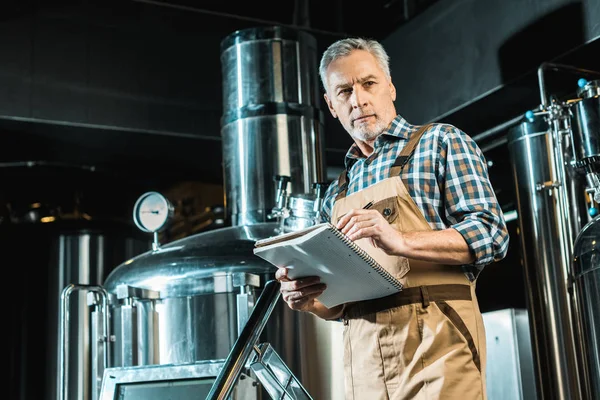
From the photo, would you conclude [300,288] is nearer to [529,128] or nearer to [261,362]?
[261,362]

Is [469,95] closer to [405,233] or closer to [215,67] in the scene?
[215,67]

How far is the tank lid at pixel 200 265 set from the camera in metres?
3.82

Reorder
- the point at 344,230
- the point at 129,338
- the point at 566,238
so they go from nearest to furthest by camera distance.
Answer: the point at 344,230
the point at 129,338
the point at 566,238

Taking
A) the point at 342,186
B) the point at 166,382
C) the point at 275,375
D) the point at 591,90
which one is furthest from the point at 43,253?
the point at 342,186

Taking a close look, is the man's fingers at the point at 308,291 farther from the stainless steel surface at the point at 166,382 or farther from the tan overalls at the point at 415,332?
the stainless steel surface at the point at 166,382

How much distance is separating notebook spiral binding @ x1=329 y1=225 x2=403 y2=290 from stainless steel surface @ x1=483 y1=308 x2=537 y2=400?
3.56 m

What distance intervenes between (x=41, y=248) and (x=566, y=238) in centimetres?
410

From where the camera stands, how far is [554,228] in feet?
14.4

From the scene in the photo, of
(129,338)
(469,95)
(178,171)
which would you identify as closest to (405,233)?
(129,338)

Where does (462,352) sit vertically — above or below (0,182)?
below

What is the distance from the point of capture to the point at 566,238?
14.3 ft

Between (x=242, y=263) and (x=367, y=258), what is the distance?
2006 mm

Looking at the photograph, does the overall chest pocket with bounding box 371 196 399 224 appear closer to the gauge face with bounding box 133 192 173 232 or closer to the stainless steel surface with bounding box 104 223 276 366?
the stainless steel surface with bounding box 104 223 276 366

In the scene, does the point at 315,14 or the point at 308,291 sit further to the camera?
the point at 315,14
